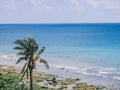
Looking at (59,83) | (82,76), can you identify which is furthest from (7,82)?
(82,76)

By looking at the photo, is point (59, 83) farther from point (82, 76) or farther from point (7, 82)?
point (7, 82)

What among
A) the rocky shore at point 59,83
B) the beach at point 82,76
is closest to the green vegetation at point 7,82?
the rocky shore at point 59,83

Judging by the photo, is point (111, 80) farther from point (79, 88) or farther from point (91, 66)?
point (91, 66)

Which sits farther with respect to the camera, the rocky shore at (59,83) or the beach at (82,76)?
the beach at (82,76)

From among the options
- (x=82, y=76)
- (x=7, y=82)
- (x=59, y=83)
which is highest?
(x=7, y=82)

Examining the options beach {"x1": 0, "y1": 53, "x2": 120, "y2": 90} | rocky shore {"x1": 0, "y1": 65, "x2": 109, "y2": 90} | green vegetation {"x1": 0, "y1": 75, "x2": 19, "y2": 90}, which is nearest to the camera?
green vegetation {"x1": 0, "y1": 75, "x2": 19, "y2": 90}

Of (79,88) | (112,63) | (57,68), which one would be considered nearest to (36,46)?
(79,88)

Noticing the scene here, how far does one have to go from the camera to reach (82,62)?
10225 cm

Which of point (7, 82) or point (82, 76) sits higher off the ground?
point (7, 82)

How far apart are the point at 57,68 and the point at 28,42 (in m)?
42.8

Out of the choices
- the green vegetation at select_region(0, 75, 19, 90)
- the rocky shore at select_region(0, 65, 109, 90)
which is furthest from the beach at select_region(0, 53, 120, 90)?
the green vegetation at select_region(0, 75, 19, 90)

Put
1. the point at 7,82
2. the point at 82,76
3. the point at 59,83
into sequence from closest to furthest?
the point at 7,82
the point at 59,83
the point at 82,76

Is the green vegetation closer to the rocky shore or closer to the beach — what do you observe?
the rocky shore

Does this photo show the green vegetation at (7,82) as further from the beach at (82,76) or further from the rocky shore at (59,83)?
the beach at (82,76)
